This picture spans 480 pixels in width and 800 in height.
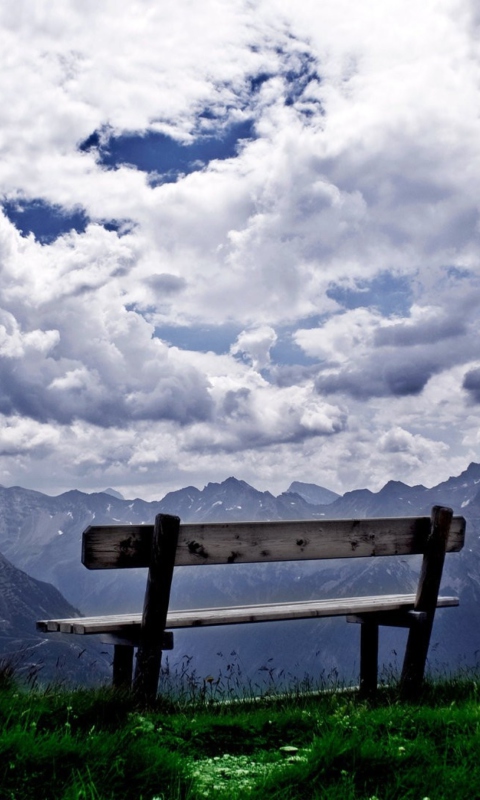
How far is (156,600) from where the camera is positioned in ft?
23.0

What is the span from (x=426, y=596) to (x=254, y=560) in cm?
Answer: 233

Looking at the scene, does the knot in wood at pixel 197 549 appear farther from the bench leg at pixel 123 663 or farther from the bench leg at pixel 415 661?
Answer: the bench leg at pixel 415 661


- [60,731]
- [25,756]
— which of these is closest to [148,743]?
[60,731]

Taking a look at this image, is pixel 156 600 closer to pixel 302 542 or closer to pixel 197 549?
pixel 197 549

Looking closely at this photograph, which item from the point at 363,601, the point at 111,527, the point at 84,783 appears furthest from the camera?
the point at 363,601

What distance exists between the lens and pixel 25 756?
4.45 m

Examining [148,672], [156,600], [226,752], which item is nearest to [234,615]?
[156,600]

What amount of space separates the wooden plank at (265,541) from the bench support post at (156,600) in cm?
10

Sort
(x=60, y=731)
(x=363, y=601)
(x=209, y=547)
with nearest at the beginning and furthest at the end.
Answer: (x=60, y=731)
(x=209, y=547)
(x=363, y=601)

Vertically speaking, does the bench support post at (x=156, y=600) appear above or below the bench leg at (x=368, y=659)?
above

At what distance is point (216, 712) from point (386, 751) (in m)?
2.21

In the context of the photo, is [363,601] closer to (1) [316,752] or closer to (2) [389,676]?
(2) [389,676]

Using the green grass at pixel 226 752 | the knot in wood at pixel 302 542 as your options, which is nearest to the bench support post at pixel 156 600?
the green grass at pixel 226 752

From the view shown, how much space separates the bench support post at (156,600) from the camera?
6973 mm
